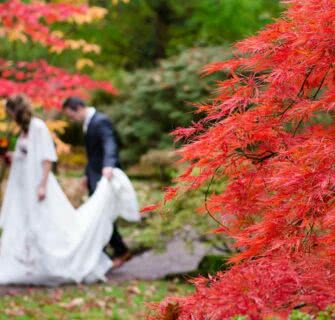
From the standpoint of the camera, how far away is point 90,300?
8.25 m

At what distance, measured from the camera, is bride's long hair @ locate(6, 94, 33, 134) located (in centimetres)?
832

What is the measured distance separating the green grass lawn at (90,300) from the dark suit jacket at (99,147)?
1215 millimetres

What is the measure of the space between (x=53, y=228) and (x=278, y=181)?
586cm

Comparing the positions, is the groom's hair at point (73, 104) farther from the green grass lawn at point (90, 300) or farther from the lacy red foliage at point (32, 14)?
the green grass lawn at point (90, 300)

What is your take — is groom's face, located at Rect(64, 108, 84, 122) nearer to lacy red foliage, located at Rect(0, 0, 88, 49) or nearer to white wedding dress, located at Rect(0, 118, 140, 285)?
white wedding dress, located at Rect(0, 118, 140, 285)

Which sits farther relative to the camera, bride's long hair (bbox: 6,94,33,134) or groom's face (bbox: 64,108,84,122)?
groom's face (bbox: 64,108,84,122)

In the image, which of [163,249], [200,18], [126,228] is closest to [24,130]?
[163,249]

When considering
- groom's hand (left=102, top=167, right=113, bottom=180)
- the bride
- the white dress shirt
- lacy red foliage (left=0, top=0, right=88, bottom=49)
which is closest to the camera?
groom's hand (left=102, top=167, right=113, bottom=180)

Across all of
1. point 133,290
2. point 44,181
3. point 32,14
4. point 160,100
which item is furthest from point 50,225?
point 160,100

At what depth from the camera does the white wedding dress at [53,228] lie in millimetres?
9062

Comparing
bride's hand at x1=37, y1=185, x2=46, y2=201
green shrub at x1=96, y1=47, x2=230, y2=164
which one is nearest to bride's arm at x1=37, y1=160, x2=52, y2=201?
bride's hand at x1=37, y1=185, x2=46, y2=201

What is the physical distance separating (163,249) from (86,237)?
2.66 feet

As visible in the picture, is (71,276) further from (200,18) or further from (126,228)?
(200,18)

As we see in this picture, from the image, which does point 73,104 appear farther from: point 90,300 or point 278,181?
point 278,181
